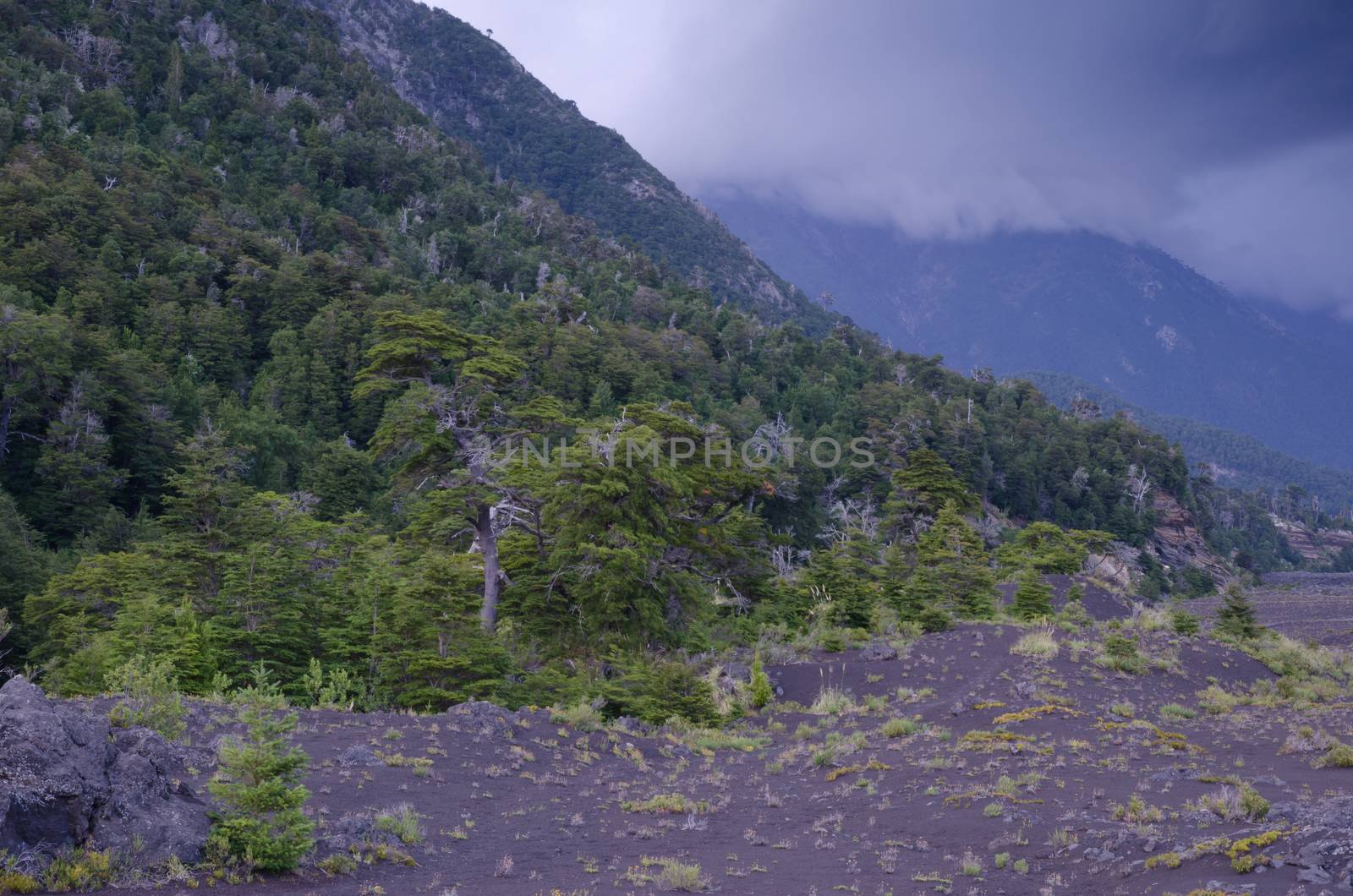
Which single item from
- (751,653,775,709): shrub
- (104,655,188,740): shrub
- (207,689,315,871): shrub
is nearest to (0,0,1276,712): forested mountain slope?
(751,653,775,709): shrub

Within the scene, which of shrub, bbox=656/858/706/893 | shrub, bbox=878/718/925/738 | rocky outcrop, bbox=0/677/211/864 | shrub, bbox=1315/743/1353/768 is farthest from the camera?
shrub, bbox=878/718/925/738

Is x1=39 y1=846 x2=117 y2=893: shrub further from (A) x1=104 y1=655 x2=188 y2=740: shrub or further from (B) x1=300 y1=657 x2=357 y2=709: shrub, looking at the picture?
(B) x1=300 y1=657 x2=357 y2=709: shrub

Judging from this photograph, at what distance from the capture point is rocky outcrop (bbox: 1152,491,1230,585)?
85312 millimetres

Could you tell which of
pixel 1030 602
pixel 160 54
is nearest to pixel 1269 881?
pixel 1030 602

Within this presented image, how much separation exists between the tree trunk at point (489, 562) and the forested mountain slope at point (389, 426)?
0.15 metres

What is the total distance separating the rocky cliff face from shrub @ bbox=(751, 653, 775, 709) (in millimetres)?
159397

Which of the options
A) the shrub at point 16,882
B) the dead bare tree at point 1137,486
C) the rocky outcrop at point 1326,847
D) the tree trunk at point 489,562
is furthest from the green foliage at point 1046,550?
the dead bare tree at point 1137,486

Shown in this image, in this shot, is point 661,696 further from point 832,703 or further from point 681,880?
point 681,880

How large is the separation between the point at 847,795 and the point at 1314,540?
182 meters

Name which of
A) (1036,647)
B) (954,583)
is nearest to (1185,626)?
(954,583)

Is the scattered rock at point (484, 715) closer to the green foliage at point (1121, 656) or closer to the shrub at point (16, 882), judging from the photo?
the shrub at point (16, 882)

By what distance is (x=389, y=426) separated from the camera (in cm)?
2170

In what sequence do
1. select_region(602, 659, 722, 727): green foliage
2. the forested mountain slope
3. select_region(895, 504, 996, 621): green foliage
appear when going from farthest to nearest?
1. select_region(895, 504, 996, 621): green foliage
2. the forested mountain slope
3. select_region(602, 659, 722, 727): green foliage

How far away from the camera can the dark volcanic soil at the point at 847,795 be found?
7.68 meters
